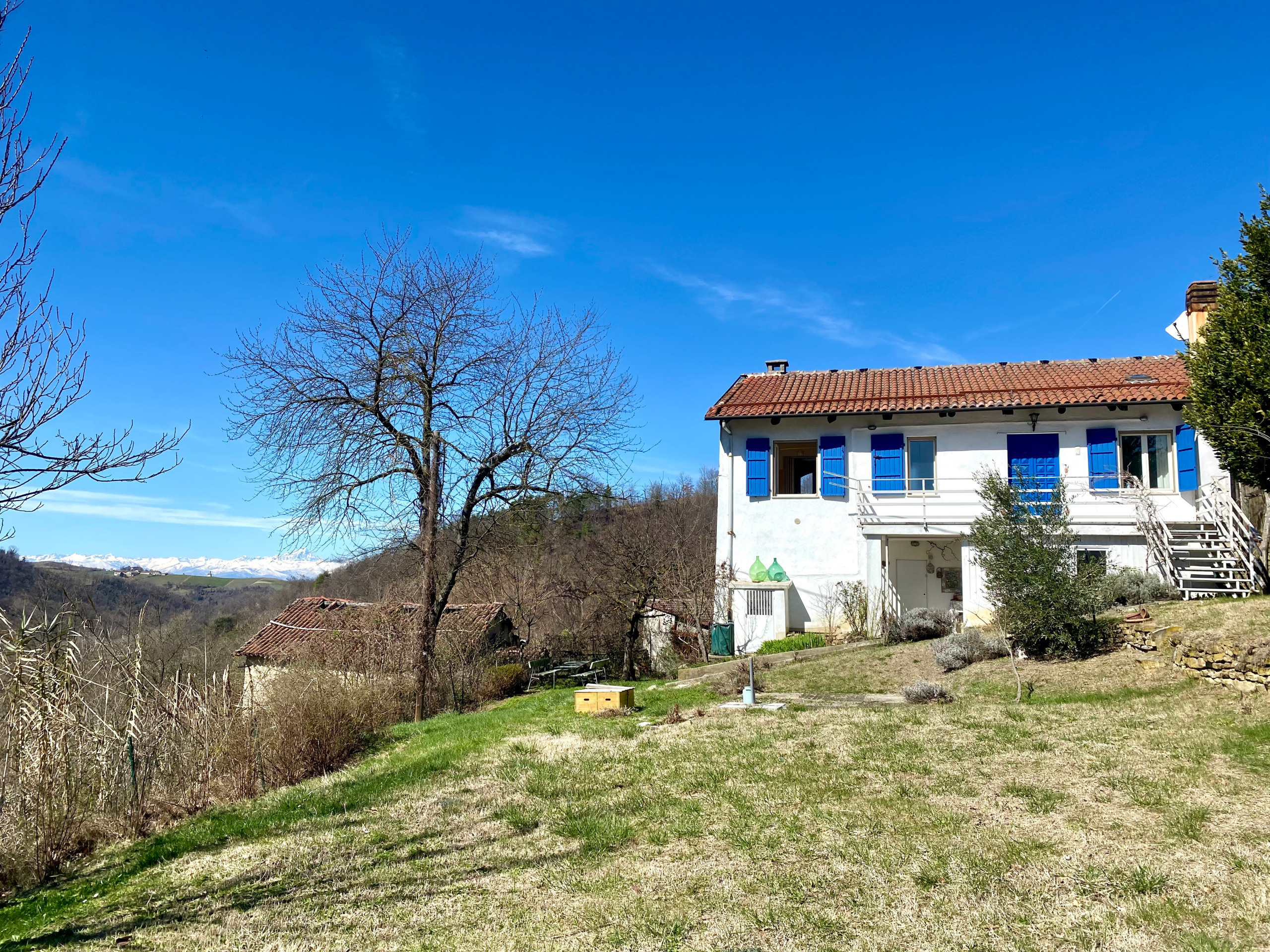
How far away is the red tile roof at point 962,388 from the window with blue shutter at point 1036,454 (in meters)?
0.86

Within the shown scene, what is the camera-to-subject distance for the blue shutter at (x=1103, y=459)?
18.8 m

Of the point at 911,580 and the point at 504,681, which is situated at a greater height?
the point at 911,580

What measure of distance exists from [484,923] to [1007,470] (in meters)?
17.8

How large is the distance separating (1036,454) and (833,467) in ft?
15.6

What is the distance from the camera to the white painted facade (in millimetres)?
18344

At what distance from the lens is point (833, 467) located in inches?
804

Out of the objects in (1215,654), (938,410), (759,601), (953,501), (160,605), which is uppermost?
(938,410)

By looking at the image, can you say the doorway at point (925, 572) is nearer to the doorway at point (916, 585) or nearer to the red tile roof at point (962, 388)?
the doorway at point (916, 585)

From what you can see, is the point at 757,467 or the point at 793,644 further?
the point at 757,467

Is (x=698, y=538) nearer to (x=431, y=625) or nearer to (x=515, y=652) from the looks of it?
(x=515, y=652)

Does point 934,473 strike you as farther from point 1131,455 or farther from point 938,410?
point 1131,455

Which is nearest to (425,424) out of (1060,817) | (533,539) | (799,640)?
(533,539)

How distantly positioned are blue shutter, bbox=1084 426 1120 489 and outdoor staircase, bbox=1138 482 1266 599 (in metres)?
0.98

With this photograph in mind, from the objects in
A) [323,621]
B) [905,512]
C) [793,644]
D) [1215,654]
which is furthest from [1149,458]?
[323,621]
